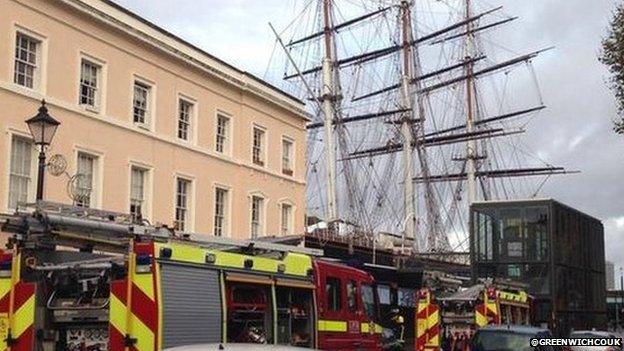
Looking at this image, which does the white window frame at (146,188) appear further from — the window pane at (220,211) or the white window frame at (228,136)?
the white window frame at (228,136)

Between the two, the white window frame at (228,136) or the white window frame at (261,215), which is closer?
the white window frame at (228,136)

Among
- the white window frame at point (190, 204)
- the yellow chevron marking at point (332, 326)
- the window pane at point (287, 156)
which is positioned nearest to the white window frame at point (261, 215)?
the window pane at point (287, 156)

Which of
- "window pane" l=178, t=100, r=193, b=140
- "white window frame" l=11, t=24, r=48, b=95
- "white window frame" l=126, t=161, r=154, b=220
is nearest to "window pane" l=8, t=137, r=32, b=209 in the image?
"white window frame" l=11, t=24, r=48, b=95

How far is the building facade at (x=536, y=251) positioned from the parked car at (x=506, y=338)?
36.3 ft

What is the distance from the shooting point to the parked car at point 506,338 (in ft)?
48.6

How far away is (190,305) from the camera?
10820 millimetres

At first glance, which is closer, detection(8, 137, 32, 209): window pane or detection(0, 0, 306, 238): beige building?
detection(8, 137, 32, 209): window pane

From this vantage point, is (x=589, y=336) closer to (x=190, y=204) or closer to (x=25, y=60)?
(x=190, y=204)

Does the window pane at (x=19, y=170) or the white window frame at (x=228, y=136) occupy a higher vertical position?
the white window frame at (x=228, y=136)

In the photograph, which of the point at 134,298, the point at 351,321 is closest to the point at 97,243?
the point at 134,298

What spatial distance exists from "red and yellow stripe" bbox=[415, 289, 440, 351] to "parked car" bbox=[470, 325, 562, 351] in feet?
16.1

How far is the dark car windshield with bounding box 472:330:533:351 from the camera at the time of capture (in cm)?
1481

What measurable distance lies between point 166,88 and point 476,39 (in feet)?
186

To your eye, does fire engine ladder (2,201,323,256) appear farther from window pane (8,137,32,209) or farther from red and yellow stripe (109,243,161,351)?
window pane (8,137,32,209)
